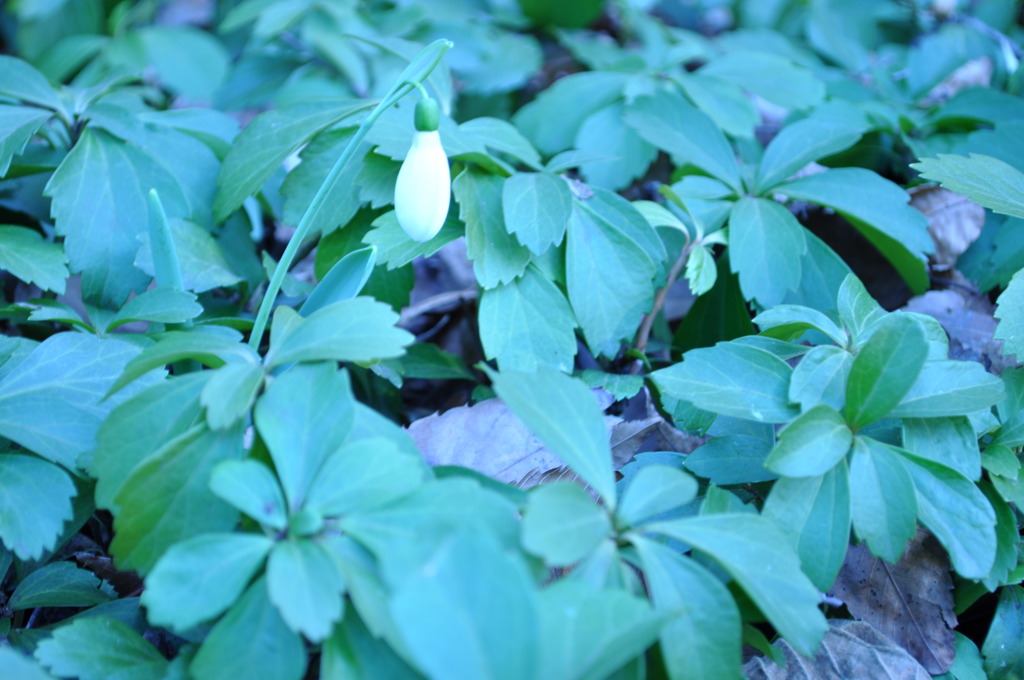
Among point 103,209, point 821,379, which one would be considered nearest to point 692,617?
point 821,379

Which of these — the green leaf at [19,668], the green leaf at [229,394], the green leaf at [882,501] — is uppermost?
the green leaf at [229,394]

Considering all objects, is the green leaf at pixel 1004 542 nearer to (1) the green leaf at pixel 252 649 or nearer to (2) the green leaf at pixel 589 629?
(2) the green leaf at pixel 589 629

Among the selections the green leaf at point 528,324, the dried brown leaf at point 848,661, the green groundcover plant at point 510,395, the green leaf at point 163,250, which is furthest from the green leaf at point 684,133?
the green leaf at point 163,250

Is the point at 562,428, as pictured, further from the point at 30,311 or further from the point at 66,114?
the point at 66,114

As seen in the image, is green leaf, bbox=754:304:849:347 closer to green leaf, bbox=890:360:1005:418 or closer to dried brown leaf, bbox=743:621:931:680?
green leaf, bbox=890:360:1005:418

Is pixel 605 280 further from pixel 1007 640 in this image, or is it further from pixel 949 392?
pixel 1007 640

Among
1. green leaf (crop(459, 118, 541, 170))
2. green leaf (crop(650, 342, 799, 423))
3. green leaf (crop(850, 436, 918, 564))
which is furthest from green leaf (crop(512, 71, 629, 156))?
green leaf (crop(850, 436, 918, 564))

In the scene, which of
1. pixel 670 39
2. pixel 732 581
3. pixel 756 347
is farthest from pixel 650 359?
pixel 670 39
